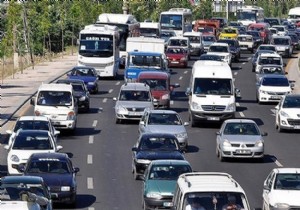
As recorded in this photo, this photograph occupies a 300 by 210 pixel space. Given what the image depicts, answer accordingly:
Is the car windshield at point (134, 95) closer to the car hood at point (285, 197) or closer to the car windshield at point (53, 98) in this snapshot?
the car windshield at point (53, 98)

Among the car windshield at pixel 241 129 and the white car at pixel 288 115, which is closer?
the car windshield at pixel 241 129

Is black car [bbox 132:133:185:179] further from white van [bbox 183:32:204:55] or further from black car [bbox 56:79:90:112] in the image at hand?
white van [bbox 183:32:204:55]

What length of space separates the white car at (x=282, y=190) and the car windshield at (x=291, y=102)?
22119 mm

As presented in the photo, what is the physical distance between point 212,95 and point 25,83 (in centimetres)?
2246

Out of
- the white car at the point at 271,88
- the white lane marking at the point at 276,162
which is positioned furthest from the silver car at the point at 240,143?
the white car at the point at 271,88

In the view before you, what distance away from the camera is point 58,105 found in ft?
164

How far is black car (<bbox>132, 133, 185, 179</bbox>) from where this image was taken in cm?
3775

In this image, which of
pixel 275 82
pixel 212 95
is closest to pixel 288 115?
pixel 212 95

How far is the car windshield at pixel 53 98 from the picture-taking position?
5003 centimetres

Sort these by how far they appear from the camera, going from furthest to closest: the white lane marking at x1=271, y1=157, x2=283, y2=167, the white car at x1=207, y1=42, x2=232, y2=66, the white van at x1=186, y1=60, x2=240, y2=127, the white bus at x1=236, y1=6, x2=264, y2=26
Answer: the white bus at x1=236, y1=6, x2=264, y2=26
the white car at x1=207, y1=42, x2=232, y2=66
the white van at x1=186, y1=60, x2=240, y2=127
the white lane marking at x1=271, y1=157, x2=283, y2=167

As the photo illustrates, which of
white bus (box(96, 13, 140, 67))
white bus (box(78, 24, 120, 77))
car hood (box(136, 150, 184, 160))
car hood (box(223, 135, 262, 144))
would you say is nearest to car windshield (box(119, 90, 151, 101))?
car hood (box(223, 135, 262, 144))

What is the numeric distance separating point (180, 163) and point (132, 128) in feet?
65.9

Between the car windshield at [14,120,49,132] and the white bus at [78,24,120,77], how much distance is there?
95.5 feet

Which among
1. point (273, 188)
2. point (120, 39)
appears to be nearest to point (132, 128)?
point (273, 188)
